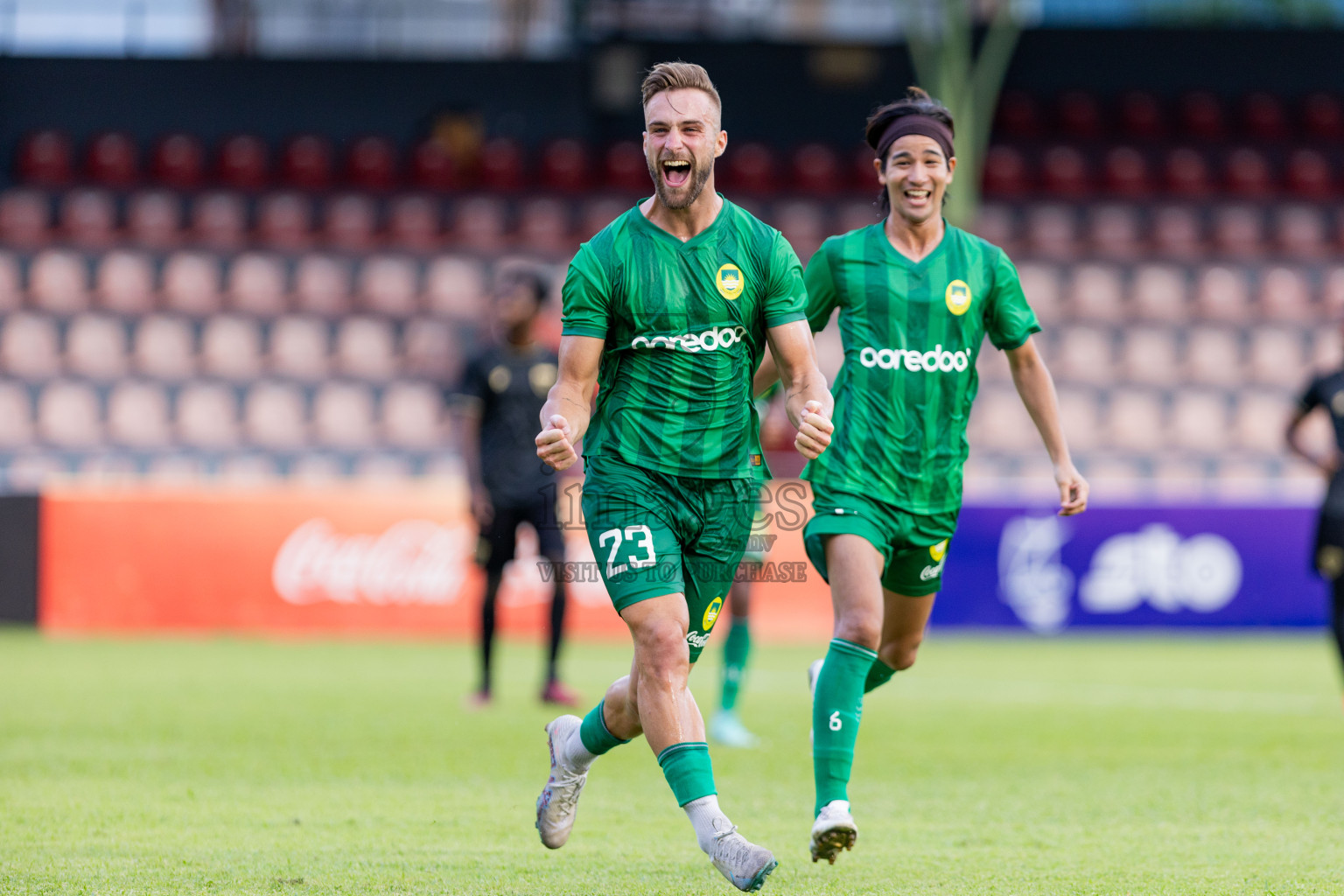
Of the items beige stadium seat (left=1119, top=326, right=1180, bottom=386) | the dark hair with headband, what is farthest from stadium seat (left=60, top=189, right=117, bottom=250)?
the dark hair with headband

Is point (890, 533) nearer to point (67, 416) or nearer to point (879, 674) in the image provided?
point (879, 674)

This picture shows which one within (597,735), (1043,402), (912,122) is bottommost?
(597,735)

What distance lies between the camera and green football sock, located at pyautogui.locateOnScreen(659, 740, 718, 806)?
4.21m

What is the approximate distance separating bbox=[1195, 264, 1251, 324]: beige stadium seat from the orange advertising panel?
7.18m

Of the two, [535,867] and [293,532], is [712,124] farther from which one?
[293,532]

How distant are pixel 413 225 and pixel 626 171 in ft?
8.35

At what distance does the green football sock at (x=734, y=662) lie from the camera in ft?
25.0

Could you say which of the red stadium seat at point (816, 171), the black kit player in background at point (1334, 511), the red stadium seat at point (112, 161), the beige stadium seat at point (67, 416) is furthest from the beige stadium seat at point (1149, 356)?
the red stadium seat at point (112, 161)

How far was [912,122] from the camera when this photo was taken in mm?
5250

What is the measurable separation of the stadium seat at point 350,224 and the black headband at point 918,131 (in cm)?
1324

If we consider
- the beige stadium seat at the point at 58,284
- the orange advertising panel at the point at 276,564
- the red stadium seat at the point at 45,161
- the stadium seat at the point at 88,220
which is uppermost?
the red stadium seat at the point at 45,161

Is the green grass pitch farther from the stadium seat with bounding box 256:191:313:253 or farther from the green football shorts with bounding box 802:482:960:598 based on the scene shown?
the stadium seat with bounding box 256:191:313:253

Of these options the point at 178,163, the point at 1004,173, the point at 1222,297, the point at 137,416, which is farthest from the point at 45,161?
the point at 1222,297

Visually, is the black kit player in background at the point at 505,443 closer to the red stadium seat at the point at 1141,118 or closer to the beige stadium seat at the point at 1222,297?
the beige stadium seat at the point at 1222,297
